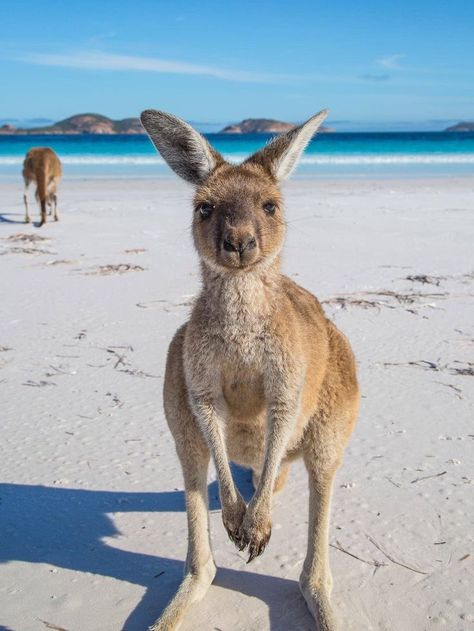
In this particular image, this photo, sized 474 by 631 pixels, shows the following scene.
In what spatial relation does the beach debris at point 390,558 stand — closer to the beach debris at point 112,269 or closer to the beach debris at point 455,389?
the beach debris at point 455,389

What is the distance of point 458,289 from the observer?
520cm

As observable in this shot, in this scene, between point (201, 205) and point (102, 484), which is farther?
point (102, 484)

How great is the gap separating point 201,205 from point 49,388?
164 centimetres

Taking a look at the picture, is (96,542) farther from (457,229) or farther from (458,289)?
(457,229)

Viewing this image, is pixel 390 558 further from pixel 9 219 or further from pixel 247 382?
pixel 9 219

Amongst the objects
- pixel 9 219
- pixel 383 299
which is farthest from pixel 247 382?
pixel 9 219

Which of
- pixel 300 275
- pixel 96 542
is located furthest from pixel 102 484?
pixel 300 275

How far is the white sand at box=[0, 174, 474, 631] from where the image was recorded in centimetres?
212

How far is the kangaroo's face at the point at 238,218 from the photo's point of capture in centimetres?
212

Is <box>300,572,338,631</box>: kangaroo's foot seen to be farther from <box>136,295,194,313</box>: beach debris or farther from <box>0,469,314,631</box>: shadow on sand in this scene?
<box>136,295,194,313</box>: beach debris

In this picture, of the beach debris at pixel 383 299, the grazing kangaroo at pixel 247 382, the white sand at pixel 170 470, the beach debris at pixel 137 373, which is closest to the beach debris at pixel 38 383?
Answer: the white sand at pixel 170 470

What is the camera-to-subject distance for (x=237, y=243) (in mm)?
2092

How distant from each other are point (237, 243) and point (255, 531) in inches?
32.1

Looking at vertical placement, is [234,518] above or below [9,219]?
above
